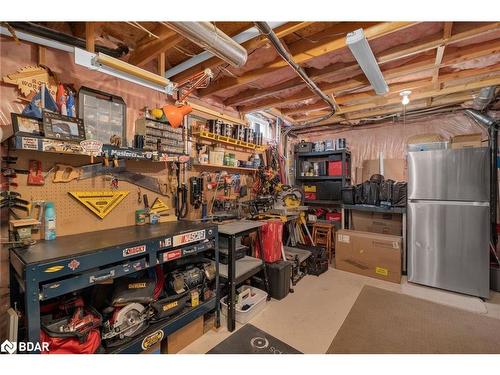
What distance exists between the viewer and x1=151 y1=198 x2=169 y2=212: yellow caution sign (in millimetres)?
2143

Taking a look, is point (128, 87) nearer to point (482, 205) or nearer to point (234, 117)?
point (234, 117)

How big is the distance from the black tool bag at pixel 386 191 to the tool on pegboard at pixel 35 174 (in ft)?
12.7

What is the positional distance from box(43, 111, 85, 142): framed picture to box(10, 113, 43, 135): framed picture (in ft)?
0.19

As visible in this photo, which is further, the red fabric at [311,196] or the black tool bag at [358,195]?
the red fabric at [311,196]

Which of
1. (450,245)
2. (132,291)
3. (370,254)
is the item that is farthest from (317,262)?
(132,291)

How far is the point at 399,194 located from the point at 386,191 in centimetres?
17

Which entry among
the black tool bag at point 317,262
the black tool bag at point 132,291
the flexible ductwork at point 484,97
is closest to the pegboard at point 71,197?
the black tool bag at point 132,291

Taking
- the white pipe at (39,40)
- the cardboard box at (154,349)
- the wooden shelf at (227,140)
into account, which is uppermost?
the white pipe at (39,40)

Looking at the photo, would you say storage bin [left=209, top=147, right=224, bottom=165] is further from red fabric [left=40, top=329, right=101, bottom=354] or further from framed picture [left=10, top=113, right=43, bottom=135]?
red fabric [left=40, top=329, right=101, bottom=354]

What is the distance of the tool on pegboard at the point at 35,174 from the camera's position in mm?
1473

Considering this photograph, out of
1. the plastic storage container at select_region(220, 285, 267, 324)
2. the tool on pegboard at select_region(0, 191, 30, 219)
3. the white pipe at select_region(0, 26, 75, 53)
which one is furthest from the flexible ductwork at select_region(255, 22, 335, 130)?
the plastic storage container at select_region(220, 285, 267, 324)

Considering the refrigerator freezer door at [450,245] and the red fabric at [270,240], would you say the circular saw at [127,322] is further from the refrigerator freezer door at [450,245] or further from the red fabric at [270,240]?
the refrigerator freezer door at [450,245]

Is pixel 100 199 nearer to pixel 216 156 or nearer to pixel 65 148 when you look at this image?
pixel 65 148
